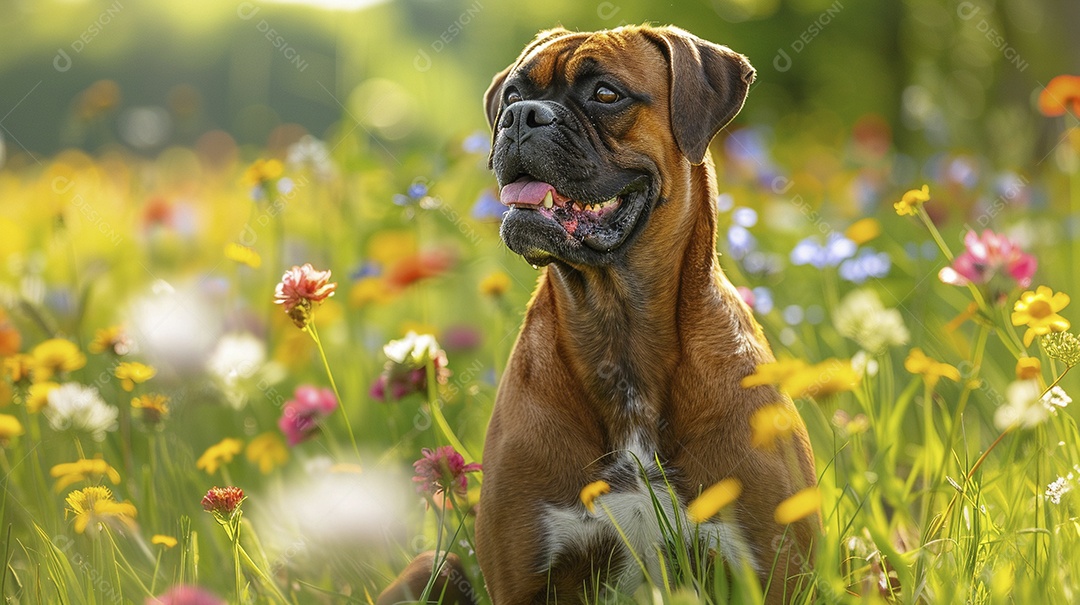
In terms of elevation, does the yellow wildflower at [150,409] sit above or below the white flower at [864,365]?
above

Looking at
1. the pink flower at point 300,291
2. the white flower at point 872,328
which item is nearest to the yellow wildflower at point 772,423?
the white flower at point 872,328

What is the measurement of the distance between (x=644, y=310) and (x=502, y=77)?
3.62ft

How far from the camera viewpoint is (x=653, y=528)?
2.71 meters

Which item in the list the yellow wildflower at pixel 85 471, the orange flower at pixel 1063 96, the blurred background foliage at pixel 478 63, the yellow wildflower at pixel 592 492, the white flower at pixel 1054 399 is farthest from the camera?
the blurred background foliage at pixel 478 63

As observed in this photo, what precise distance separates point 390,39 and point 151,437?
5.50 meters

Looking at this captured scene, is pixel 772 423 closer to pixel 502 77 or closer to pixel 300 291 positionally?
pixel 300 291

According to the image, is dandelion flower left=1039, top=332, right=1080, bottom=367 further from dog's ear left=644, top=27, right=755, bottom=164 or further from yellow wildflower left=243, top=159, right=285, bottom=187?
yellow wildflower left=243, top=159, right=285, bottom=187

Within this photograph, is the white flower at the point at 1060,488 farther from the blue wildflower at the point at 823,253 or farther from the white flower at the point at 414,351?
the white flower at the point at 414,351

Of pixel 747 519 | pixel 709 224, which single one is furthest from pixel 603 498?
pixel 709 224

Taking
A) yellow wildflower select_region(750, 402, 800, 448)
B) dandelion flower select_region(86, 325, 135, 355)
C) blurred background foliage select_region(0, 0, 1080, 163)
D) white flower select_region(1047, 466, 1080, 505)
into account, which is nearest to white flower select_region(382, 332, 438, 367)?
dandelion flower select_region(86, 325, 135, 355)

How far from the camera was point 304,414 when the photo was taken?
3463 millimetres

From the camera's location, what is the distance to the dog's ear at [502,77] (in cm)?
330

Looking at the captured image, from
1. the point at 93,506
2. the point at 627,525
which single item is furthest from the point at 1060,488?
the point at 93,506

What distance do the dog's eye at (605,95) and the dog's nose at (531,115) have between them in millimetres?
166
